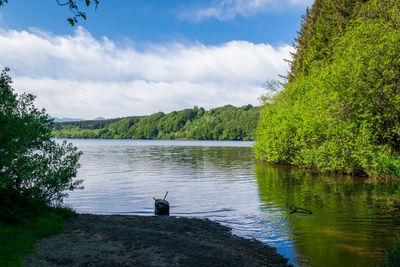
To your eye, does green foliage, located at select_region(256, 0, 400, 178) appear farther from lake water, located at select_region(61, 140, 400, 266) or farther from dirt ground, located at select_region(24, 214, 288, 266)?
dirt ground, located at select_region(24, 214, 288, 266)

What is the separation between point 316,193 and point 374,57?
46.0 feet

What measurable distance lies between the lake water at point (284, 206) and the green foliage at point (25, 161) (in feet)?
21.1

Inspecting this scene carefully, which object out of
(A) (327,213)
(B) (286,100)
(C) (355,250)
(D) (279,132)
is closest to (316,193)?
(A) (327,213)

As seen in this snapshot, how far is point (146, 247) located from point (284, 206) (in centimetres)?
1229

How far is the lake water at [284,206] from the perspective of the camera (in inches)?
498

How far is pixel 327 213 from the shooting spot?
59.6 ft

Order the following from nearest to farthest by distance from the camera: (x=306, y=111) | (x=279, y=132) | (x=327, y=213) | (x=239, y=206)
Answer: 1. (x=327, y=213)
2. (x=239, y=206)
3. (x=306, y=111)
4. (x=279, y=132)

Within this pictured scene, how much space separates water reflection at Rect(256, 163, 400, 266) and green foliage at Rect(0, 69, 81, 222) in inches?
454

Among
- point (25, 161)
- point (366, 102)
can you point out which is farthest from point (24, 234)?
point (366, 102)

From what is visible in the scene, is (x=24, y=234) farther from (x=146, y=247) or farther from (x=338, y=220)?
(x=338, y=220)

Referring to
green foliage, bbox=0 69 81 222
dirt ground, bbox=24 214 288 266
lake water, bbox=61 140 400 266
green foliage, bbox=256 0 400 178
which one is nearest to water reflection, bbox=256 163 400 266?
lake water, bbox=61 140 400 266

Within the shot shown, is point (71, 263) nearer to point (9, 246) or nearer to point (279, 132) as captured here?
point (9, 246)

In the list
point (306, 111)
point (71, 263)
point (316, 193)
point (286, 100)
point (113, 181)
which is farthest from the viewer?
point (286, 100)

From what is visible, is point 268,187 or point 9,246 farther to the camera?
point 268,187
